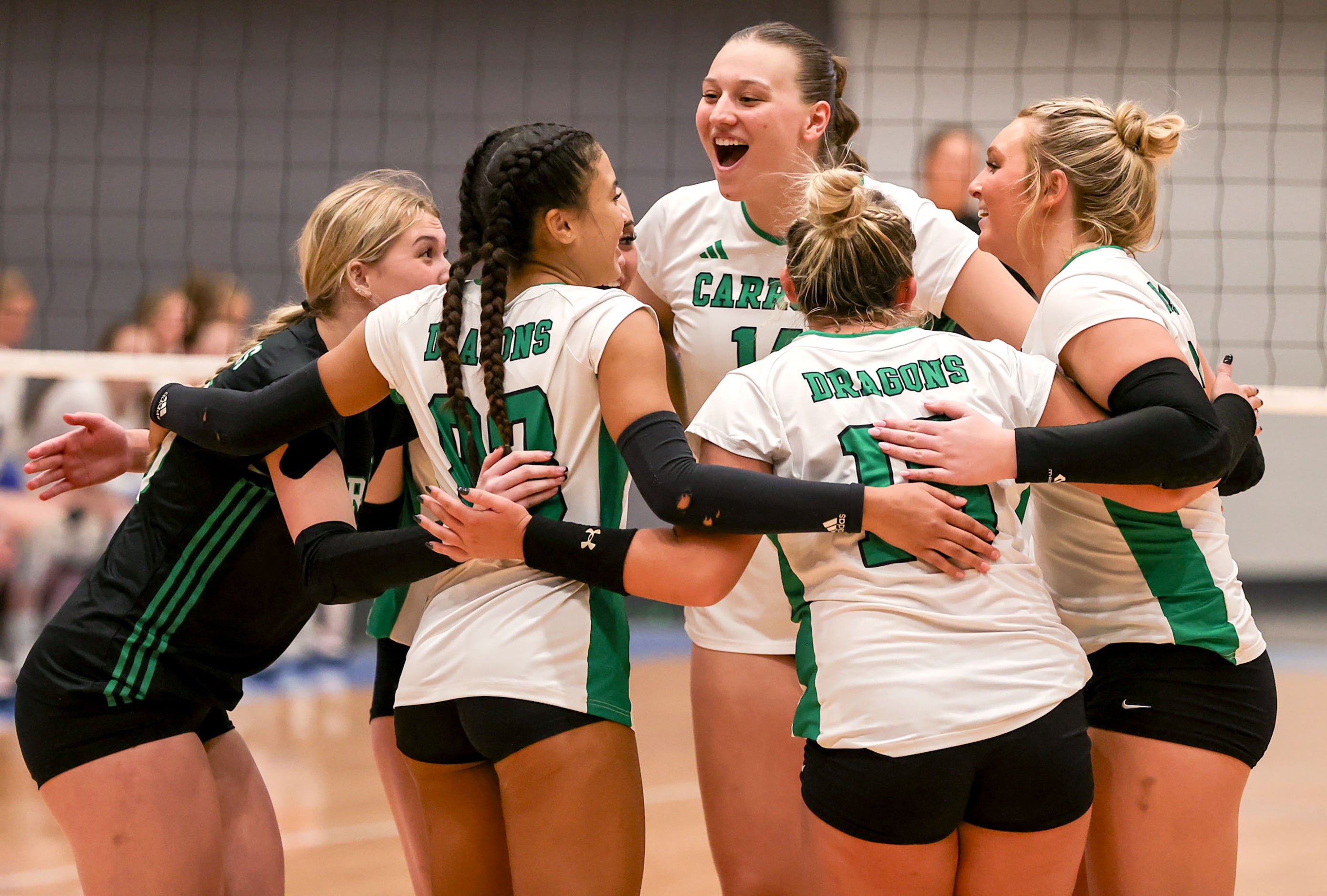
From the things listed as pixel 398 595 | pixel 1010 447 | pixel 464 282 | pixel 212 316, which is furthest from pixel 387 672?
pixel 212 316

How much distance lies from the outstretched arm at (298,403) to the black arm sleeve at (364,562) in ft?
0.66

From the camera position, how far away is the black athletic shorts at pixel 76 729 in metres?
2.39

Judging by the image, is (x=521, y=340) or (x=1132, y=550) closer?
(x=521, y=340)

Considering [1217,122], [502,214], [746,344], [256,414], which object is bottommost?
[256,414]

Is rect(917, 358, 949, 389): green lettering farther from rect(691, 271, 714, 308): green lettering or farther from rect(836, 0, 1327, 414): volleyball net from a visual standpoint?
rect(836, 0, 1327, 414): volleyball net

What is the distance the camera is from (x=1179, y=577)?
2.30 m

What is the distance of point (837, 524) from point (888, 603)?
148mm

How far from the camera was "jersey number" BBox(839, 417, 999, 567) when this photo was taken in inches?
81.3

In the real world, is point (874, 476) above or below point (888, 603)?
above

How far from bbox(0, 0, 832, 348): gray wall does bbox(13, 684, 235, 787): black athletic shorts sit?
253 inches

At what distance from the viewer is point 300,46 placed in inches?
346

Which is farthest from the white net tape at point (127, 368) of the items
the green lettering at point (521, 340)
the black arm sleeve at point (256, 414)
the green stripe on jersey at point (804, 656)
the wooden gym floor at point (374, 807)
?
the green stripe on jersey at point (804, 656)

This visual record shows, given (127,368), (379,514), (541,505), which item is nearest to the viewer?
(541,505)

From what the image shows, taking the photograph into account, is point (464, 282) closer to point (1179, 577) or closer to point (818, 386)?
point (818, 386)
